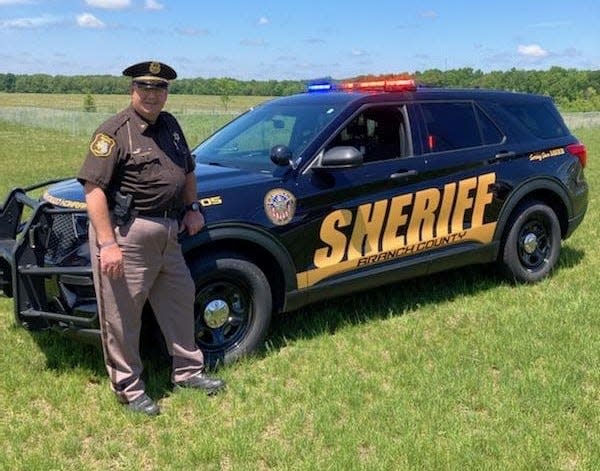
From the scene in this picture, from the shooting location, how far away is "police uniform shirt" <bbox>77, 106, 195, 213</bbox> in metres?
3.51

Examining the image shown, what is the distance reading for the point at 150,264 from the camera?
12.5ft

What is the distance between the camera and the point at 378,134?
5.25 m

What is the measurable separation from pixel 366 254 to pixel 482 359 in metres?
1.07

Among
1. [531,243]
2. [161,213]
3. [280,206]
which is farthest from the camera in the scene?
[531,243]

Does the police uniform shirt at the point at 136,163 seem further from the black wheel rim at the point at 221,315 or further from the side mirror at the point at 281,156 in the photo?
the side mirror at the point at 281,156

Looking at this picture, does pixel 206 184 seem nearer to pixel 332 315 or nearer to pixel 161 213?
pixel 161 213

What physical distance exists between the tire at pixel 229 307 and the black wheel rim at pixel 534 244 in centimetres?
270

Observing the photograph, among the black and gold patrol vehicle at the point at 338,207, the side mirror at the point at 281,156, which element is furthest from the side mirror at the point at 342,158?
the side mirror at the point at 281,156

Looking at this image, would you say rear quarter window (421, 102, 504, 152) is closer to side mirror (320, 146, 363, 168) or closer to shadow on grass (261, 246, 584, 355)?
side mirror (320, 146, 363, 168)

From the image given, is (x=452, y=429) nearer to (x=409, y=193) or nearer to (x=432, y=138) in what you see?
(x=409, y=193)

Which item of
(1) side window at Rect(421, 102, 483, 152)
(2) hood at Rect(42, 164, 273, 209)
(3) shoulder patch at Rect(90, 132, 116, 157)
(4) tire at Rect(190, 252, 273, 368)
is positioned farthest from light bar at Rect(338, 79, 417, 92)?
(3) shoulder patch at Rect(90, 132, 116, 157)

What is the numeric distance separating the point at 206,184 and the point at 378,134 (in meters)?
1.50

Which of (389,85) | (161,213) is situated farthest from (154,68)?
(389,85)

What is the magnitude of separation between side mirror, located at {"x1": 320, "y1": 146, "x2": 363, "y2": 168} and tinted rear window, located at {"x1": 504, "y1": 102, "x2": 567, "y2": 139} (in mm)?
2101
